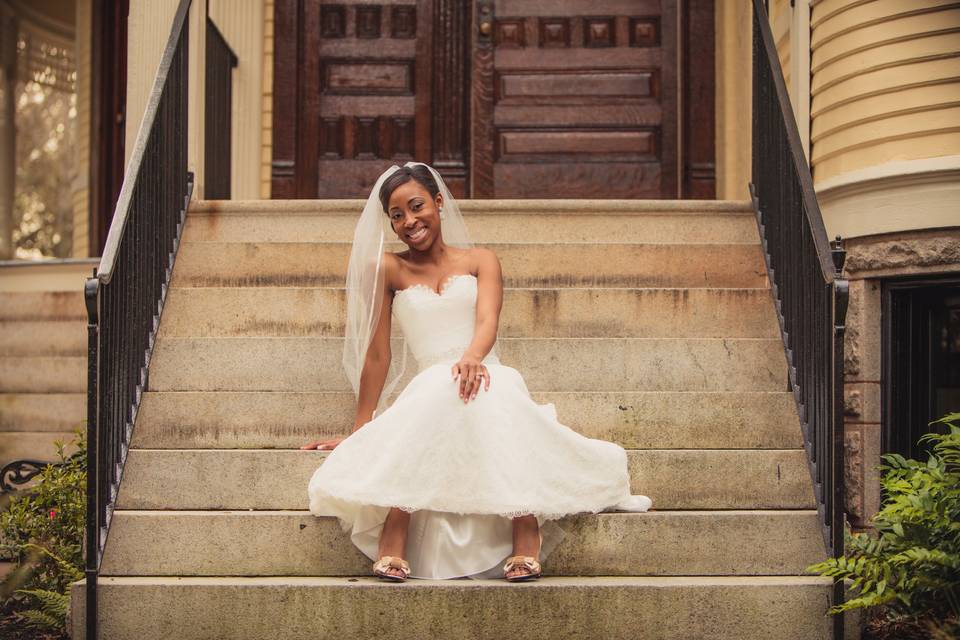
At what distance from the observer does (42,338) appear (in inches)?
270

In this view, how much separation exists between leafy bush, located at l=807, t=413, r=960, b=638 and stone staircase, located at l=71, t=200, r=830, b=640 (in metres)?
0.19

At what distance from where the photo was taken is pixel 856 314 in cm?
546

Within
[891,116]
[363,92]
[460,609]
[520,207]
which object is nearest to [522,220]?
[520,207]

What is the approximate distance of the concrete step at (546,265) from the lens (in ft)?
17.9

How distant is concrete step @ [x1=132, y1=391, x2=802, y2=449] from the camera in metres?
4.40

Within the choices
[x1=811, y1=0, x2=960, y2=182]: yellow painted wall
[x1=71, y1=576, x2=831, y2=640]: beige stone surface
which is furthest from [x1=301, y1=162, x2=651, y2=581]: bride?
[x1=811, y1=0, x2=960, y2=182]: yellow painted wall

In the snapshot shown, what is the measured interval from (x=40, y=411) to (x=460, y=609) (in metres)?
3.88

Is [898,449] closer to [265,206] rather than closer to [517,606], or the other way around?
[517,606]

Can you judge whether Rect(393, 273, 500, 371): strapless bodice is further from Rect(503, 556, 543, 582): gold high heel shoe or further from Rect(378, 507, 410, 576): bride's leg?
Rect(503, 556, 543, 582): gold high heel shoe

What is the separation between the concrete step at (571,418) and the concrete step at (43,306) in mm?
2633

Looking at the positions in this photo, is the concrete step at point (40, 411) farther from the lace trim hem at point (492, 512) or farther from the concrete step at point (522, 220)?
the lace trim hem at point (492, 512)

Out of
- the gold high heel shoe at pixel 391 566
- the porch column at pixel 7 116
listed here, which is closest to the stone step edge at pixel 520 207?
the gold high heel shoe at pixel 391 566

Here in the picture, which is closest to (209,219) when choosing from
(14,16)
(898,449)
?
(898,449)

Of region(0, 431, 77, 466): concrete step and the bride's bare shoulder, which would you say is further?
region(0, 431, 77, 466): concrete step
